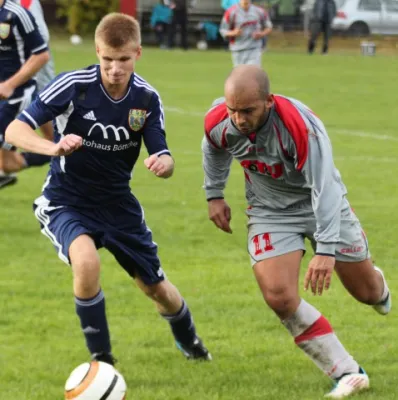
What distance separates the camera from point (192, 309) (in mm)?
7320

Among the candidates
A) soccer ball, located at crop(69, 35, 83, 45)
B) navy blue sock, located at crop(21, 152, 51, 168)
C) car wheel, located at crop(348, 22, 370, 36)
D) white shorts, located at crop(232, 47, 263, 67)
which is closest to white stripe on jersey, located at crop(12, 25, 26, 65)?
navy blue sock, located at crop(21, 152, 51, 168)

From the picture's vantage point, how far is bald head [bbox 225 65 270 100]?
5.23m

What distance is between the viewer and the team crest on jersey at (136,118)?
19.1ft

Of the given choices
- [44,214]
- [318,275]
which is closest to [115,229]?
[44,214]

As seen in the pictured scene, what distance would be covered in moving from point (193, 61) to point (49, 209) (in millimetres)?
26225

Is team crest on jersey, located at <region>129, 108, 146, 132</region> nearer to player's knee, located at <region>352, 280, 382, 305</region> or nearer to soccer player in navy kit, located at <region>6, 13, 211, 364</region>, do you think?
soccer player in navy kit, located at <region>6, 13, 211, 364</region>

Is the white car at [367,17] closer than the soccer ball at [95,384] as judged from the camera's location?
No

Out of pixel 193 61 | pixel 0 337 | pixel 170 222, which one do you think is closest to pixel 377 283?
pixel 0 337

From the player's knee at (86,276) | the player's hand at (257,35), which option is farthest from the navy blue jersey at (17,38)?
the player's hand at (257,35)

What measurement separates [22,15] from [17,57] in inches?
20.9

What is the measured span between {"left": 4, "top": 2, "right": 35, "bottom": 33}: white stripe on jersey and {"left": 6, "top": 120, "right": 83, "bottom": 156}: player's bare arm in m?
4.42

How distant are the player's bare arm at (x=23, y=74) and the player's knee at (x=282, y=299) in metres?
4.86

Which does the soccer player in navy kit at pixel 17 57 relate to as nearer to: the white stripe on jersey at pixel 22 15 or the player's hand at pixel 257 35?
the white stripe on jersey at pixel 22 15

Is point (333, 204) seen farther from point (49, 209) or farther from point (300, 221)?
point (49, 209)
